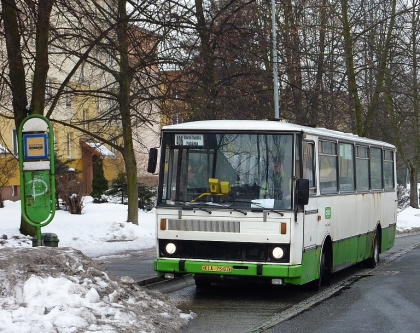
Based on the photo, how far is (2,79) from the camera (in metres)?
17.9

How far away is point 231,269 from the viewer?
40.3 feet

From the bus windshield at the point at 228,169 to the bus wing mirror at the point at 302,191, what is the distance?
5.5 inches

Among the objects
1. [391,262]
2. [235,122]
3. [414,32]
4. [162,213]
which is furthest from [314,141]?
[414,32]

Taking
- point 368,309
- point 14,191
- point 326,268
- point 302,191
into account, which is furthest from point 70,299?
point 14,191

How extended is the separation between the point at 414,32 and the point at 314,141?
28.3m

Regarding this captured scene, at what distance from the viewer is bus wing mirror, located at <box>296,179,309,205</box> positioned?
12258mm

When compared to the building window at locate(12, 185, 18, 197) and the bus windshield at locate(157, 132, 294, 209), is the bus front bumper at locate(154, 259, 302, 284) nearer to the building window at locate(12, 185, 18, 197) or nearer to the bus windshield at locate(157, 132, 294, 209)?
the bus windshield at locate(157, 132, 294, 209)

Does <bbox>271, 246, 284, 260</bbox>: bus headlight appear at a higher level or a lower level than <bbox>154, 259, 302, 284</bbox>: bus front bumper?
higher

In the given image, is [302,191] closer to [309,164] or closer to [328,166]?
[309,164]

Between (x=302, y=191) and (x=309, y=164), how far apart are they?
1134 mm

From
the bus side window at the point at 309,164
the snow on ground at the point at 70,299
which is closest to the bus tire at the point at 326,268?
the bus side window at the point at 309,164

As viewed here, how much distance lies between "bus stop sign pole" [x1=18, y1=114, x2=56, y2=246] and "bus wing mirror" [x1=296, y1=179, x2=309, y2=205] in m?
3.83

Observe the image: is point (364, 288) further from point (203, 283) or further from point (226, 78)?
point (226, 78)

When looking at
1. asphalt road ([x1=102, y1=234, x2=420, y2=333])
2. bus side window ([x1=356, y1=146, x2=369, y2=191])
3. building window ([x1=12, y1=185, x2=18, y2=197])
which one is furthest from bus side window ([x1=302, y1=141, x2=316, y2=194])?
Result: building window ([x1=12, y1=185, x2=18, y2=197])
